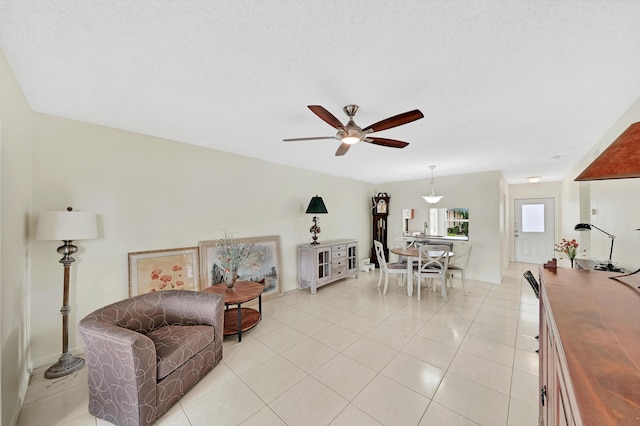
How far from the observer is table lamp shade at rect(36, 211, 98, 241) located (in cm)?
199

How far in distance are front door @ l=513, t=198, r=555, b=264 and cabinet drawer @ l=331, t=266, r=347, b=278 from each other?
551 centimetres

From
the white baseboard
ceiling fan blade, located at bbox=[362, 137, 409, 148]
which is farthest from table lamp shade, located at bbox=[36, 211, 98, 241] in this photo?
ceiling fan blade, located at bbox=[362, 137, 409, 148]

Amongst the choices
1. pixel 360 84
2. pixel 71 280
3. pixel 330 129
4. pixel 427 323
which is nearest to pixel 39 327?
pixel 71 280

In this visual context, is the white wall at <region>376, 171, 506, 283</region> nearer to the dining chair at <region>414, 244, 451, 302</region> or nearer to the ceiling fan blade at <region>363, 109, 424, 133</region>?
the dining chair at <region>414, 244, 451, 302</region>

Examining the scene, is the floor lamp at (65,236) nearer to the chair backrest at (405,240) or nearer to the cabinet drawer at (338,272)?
the cabinet drawer at (338,272)

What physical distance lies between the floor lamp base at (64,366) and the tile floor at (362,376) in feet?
0.20

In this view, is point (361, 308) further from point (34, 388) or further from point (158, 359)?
point (34, 388)

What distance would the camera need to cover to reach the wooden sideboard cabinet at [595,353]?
1.64 ft

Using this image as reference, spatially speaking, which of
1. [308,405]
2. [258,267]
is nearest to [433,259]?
[258,267]

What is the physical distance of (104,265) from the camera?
2.53m

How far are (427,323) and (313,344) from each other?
5.08 ft

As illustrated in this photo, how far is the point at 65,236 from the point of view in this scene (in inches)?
79.7

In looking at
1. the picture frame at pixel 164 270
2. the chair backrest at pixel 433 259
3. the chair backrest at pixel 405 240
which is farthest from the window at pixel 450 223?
the picture frame at pixel 164 270

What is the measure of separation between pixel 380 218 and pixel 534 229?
4386 mm
